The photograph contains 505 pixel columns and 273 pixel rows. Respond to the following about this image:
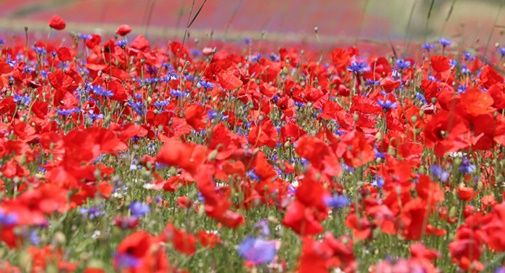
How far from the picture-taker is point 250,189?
100.0 inches

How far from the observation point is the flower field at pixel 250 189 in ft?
6.46

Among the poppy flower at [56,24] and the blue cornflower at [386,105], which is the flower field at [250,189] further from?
the poppy flower at [56,24]

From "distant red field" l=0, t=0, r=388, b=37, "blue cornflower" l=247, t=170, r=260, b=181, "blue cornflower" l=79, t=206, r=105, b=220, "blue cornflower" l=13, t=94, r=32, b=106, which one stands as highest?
"blue cornflower" l=247, t=170, r=260, b=181

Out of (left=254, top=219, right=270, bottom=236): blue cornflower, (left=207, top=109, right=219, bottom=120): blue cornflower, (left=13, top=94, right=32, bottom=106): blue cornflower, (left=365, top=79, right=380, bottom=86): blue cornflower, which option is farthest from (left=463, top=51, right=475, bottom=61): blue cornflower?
(left=254, top=219, right=270, bottom=236): blue cornflower

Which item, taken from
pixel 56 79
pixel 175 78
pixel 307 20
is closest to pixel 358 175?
pixel 56 79

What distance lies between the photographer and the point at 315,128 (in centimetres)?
402

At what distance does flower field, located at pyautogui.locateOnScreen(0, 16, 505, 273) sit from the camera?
6.46 ft

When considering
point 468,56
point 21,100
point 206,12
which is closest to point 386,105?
point 21,100

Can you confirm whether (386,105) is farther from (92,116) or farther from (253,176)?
(92,116)

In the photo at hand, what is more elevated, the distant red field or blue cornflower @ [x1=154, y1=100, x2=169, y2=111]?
blue cornflower @ [x1=154, y1=100, x2=169, y2=111]

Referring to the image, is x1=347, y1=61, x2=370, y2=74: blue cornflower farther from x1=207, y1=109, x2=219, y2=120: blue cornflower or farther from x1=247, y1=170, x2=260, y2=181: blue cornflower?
x1=247, y1=170, x2=260, y2=181: blue cornflower

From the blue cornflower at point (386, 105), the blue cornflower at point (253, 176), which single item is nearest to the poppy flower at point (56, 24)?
the blue cornflower at point (386, 105)

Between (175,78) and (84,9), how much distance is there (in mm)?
17059

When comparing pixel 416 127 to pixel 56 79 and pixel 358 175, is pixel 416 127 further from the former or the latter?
pixel 56 79
